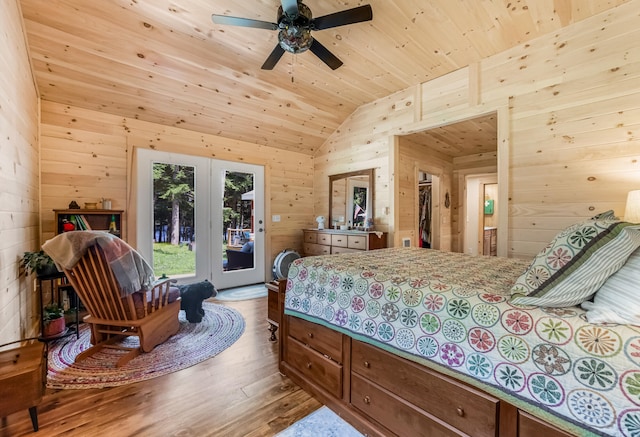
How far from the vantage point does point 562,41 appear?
2.70 metres

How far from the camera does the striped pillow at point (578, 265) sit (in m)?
0.96

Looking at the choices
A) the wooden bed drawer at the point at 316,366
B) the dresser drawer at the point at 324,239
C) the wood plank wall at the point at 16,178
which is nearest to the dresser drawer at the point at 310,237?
the dresser drawer at the point at 324,239

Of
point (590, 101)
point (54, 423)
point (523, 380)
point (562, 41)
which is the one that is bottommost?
point (54, 423)

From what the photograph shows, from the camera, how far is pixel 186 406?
173cm

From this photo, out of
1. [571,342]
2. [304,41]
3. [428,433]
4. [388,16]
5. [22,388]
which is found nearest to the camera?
[571,342]

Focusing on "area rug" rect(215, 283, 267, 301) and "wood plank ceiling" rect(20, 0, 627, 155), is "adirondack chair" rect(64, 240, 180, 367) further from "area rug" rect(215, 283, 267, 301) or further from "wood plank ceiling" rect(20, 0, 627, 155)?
"wood plank ceiling" rect(20, 0, 627, 155)

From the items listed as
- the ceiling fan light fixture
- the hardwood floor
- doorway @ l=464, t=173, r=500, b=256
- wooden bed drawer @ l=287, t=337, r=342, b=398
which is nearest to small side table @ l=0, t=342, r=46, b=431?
the hardwood floor

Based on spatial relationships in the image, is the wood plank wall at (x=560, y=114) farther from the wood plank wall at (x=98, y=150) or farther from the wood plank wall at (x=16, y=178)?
the wood plank wall at (x=16, y=178)

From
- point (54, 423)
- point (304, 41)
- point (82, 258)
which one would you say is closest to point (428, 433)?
point (54, 423)

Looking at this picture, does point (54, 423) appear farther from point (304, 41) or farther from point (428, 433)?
point (304, 41)

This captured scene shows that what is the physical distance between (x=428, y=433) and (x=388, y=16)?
312cm

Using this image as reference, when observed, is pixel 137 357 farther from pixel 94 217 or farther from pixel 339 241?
pixel 339 241

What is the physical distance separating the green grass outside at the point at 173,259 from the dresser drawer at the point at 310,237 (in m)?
1.91

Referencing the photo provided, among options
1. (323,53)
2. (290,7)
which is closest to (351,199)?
(323,53)
